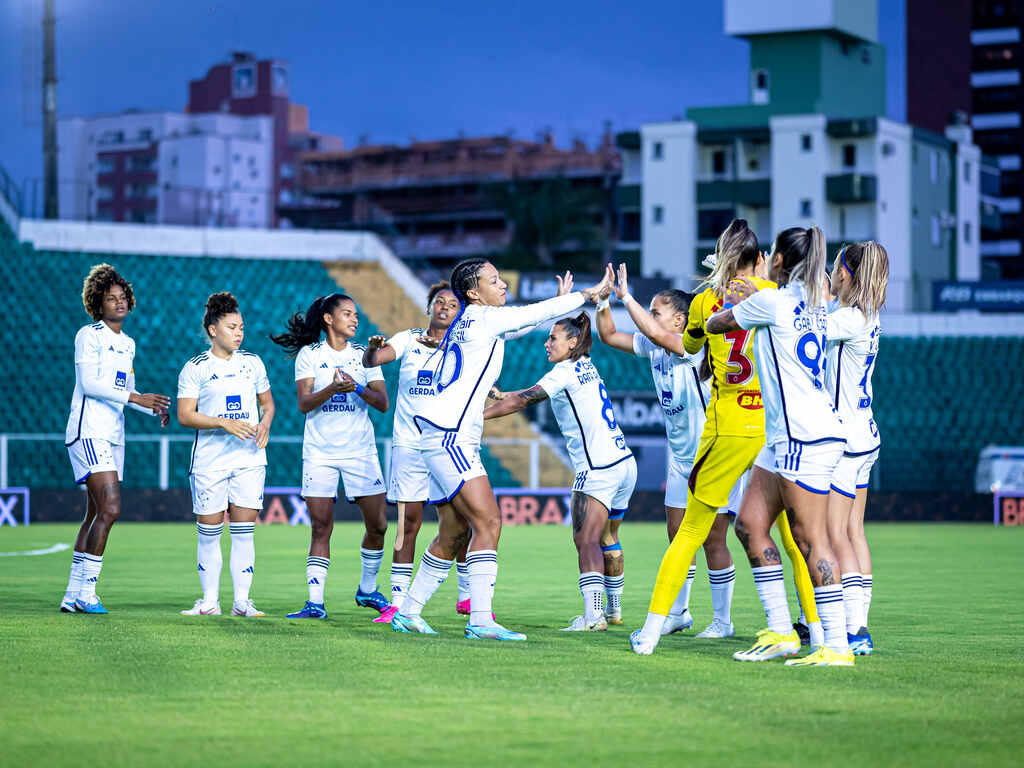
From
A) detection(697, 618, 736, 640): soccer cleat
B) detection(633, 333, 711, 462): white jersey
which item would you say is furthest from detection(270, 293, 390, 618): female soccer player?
detection(697, 618, 736, 640): soccer cleat

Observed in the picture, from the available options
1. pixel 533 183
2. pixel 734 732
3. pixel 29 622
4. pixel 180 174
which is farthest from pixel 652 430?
pixel 180 174

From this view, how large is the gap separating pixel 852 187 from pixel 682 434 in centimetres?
5181

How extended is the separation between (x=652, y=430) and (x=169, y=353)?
37.9 feet

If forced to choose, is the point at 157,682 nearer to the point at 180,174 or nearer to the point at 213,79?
the point at 180,174

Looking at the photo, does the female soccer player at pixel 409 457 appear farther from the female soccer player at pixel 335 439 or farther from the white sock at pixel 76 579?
the white sock at pixel 76 579

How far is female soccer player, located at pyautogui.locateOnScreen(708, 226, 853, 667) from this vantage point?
729cm

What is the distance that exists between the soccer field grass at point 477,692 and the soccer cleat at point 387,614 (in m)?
0.16

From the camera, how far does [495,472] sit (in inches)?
1203

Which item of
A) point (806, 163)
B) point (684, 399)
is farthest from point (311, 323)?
point (806, 163)

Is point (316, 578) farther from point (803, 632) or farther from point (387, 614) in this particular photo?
point (803, 632)

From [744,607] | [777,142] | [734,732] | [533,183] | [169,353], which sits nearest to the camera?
[734,732]

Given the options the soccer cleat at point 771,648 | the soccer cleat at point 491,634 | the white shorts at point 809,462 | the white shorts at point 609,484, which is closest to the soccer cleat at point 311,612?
the soccer cleat at point 491,634

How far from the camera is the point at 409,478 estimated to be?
1004cm

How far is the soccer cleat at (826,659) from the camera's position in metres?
7.39
